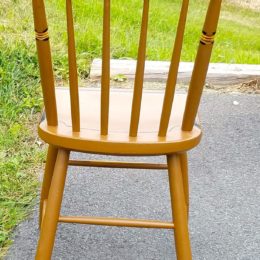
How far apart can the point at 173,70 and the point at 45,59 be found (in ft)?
1.10

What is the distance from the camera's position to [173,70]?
147 centimetres

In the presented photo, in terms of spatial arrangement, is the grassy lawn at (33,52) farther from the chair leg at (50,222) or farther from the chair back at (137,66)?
the chair back at (137,66)

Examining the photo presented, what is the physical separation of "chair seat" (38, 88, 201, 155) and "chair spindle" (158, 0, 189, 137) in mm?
51

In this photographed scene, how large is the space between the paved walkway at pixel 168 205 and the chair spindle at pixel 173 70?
0.69 meters

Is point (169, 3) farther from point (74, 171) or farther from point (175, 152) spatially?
point (175, 152)

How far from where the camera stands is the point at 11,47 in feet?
11.7

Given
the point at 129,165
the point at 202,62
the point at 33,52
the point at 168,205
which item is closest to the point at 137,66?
the point at 202,62

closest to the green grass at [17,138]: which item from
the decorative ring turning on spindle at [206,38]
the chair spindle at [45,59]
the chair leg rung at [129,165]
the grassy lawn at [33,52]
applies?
the grassy lawn at [33,52]

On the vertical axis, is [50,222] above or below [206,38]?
below

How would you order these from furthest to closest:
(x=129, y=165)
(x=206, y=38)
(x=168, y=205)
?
1. (x=168, y=205)
2. (x=129, y=165)
3. (x=206, y=38)

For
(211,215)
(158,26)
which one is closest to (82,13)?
(158,26)

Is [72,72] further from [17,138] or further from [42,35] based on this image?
[17,138]

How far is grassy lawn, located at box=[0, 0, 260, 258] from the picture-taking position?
240 cm

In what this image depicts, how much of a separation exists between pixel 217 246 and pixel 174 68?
35.7 inches
